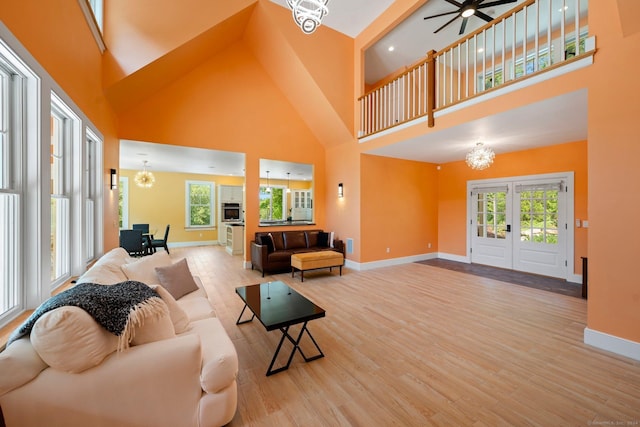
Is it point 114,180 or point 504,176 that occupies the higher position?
point 504,176

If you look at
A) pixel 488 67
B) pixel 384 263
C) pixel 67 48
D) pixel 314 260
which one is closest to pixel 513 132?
pixel 488 67

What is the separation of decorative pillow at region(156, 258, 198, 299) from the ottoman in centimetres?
229

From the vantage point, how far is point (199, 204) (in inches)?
380

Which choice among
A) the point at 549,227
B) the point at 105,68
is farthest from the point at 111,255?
the point at 549,227

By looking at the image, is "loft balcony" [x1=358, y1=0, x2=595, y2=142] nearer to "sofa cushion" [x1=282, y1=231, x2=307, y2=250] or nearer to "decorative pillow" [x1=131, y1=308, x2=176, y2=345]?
"sofa cushion" [x1=282, y1=231, x2=307, y2=250]

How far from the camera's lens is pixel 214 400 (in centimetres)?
147

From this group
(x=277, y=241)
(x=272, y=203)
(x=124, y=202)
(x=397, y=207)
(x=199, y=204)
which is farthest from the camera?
(x=272, y=203)

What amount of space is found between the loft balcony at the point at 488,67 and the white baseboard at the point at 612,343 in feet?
9.05

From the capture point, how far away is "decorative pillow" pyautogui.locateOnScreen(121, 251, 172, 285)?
2.45 metres

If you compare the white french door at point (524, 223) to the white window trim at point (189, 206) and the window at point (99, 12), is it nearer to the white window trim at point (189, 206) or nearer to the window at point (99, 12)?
the window at point (99, 12)

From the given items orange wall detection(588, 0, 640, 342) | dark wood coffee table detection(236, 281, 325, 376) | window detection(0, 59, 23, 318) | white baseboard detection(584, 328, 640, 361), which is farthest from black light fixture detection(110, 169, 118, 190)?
white baseboard detection(584, 328, 640, 361)

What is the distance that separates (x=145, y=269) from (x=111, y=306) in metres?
1.45

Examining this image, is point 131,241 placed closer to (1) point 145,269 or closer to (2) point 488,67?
(1) point 145,269

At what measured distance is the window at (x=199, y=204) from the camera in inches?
372
